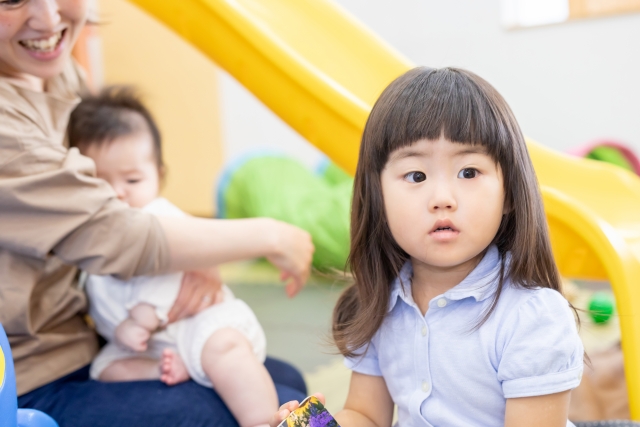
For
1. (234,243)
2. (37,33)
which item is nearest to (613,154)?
(234,243)

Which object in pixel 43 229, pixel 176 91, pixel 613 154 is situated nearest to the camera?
pixel 43 229

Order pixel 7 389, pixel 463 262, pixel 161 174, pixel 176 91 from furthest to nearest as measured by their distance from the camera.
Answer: pixel 176 91
pixel 161 174
pixel 463 262
pixel 7 389

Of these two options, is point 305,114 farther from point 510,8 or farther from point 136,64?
point 136,64

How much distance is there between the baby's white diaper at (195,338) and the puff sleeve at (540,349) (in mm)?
500

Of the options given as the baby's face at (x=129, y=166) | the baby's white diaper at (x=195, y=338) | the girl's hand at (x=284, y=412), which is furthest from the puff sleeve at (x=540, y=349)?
the baby's face at (x=129, y=166)

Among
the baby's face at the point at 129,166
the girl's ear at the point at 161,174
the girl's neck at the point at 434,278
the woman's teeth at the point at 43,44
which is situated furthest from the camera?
the girl's ear at the point at 161,174

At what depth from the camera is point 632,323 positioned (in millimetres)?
1058

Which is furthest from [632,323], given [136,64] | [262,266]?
[136,64]

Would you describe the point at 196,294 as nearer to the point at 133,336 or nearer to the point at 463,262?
the point at 133,336

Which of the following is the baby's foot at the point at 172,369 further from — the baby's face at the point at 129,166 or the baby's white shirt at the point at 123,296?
the baby's face at the point at 129,166

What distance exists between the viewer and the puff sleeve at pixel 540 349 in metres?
0.73

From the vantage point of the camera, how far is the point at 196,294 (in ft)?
3.76

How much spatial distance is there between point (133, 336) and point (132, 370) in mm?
71

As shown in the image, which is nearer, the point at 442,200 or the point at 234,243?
the point at 442,200
